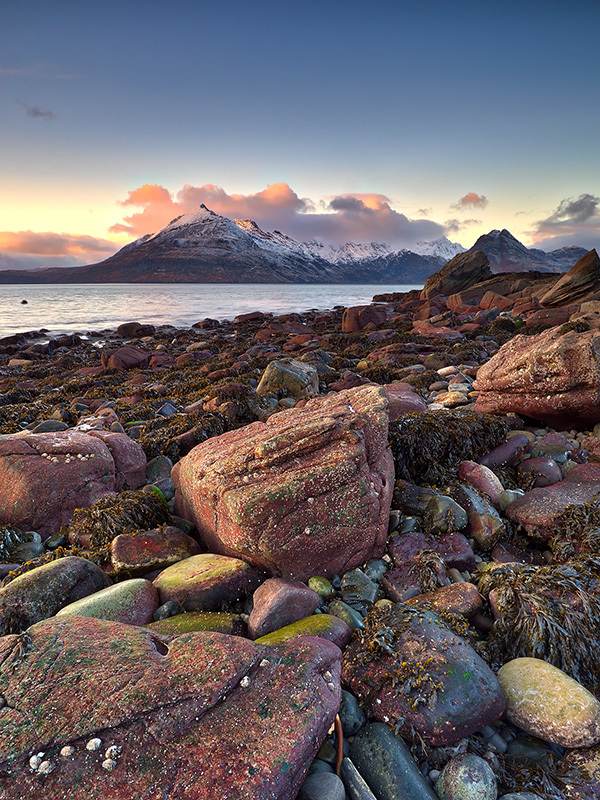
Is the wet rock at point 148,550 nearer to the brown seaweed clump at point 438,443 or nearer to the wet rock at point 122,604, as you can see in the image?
the wet rock at point 122,604

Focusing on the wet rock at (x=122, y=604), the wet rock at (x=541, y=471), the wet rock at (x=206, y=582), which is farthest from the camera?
the wet rock at (x=541, y=471)

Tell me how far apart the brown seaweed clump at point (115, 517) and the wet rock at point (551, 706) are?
3400mm

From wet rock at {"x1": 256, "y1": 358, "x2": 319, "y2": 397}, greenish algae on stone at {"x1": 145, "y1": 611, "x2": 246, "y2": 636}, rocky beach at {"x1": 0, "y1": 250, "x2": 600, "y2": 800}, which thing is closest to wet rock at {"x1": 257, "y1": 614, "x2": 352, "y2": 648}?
rocky beach at {"x1": 0, "y1": 250, "x2": 600, "y2": 800}

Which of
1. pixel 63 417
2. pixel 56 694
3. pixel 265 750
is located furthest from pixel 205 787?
pixel 63 417

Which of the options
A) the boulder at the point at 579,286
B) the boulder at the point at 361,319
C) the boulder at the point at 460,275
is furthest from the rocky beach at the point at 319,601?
the boulder at the point at 460,275

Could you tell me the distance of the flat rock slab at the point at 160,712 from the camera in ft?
5.23

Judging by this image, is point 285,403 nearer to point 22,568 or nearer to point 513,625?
point 22,568

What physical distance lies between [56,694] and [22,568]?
7.43 feet

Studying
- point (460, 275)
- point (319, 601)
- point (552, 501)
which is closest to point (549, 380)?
point (552, 501)

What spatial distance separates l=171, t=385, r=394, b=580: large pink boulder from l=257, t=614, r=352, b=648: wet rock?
645mm

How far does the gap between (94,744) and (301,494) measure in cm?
211

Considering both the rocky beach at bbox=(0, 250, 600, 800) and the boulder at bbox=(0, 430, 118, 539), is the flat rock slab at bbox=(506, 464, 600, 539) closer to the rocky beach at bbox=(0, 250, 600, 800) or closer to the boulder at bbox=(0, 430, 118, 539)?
the rocky beach at bbox=(0, 250, 600, 800)

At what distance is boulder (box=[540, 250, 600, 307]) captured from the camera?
23189 mm

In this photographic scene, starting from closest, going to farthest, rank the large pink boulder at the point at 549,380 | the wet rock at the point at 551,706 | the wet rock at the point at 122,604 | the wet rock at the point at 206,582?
1. the wet rock at the point at 551,706
2. the wet rock at the point at 122,604
3. the wet rock at the point at 206,582
4. the large pink boulder at the point at 549,380
